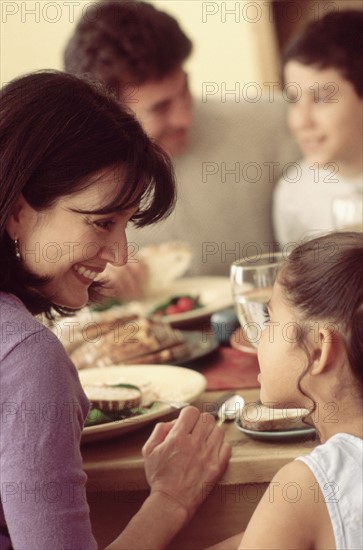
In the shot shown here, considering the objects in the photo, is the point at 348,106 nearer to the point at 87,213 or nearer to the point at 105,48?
the point at 105,48

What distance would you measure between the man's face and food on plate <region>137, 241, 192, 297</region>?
0.35 meters

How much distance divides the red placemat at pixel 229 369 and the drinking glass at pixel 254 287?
0.05 m

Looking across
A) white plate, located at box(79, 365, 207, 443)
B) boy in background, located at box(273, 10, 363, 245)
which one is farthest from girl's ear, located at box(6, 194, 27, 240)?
boy in background, located at box(273, 10, 363, 245)

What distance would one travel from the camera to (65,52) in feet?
8.16

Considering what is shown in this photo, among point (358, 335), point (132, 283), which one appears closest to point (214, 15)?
point (132, 283)

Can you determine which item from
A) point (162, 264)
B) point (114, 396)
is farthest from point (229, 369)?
point (162, 264)

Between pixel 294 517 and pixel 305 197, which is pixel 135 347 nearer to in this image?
pixel 294 517

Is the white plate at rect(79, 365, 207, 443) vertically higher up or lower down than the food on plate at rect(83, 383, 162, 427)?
lower down

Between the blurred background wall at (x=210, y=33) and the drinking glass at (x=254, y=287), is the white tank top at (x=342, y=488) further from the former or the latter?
the blurred background wall at (x=210, y=33)

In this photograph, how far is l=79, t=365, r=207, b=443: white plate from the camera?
117 cm

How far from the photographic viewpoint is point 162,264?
6.73ft

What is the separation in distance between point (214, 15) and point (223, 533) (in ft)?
11.0

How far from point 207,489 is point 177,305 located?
27.0 inches

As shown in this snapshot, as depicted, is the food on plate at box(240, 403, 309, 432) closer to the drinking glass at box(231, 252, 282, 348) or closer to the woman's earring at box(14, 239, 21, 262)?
the drinking glass at box(231, 252, 282, 348)
